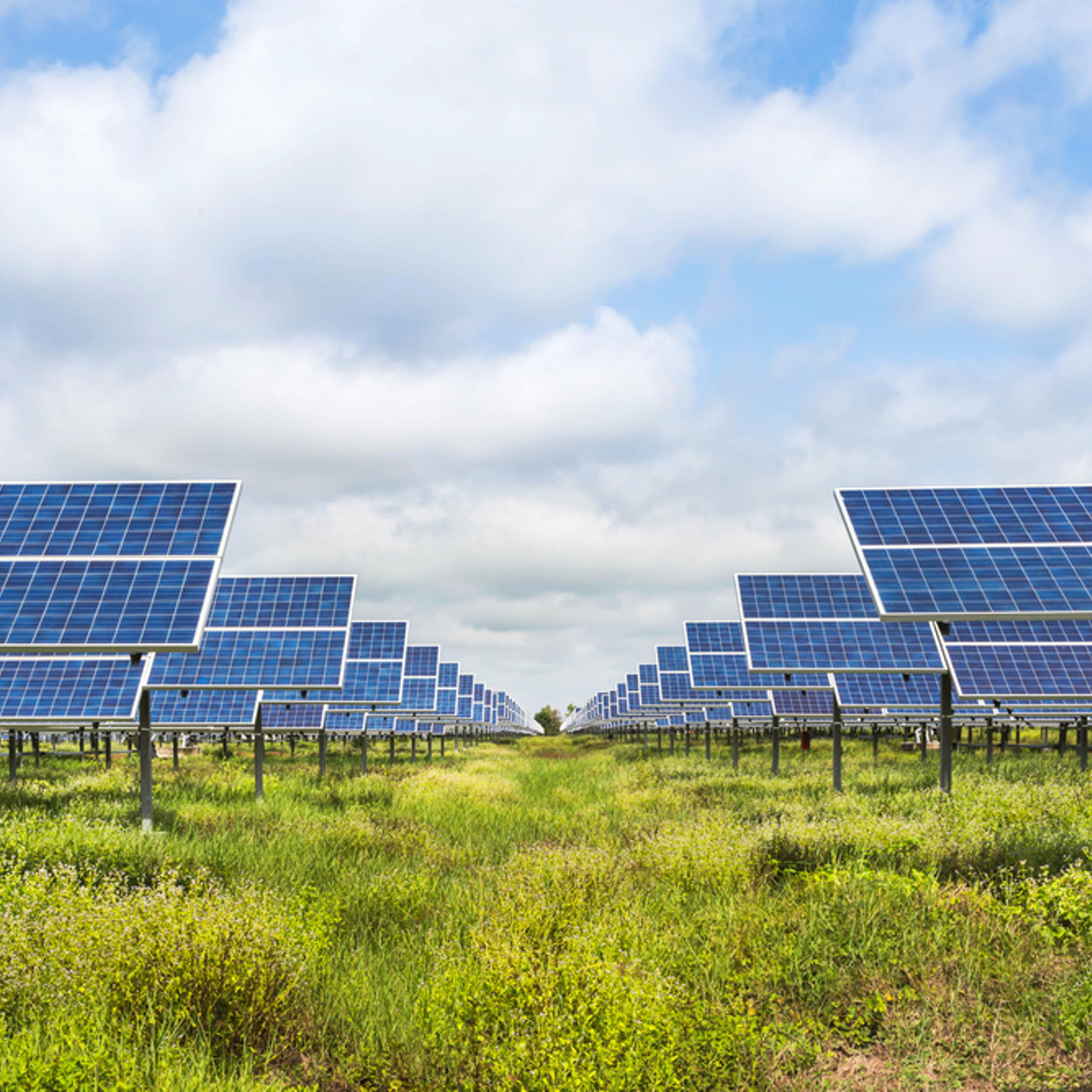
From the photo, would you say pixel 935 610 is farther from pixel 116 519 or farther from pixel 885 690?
pixel 116 519

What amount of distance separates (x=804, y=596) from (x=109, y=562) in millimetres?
21187

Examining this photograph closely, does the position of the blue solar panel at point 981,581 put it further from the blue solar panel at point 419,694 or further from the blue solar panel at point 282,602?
the blue solar panel at point 419,694

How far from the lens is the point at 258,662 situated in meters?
22.8

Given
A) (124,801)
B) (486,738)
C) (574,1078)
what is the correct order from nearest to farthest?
(574,1078) → (124,801) → (486,738)

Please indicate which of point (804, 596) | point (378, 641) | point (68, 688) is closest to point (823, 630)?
point (804, 596)

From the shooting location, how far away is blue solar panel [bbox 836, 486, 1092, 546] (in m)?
16.9

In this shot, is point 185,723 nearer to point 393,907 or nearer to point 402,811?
point 402,811

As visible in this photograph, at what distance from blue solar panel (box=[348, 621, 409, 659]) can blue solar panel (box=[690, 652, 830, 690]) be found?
12.6 metres

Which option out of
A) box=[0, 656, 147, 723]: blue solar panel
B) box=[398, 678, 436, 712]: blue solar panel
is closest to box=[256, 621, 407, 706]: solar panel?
box=[0, 656, 147, 723]: blue solar panel

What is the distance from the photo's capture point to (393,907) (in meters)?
10.4

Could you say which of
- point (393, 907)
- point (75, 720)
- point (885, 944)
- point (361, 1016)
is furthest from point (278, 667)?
point (885, 944)

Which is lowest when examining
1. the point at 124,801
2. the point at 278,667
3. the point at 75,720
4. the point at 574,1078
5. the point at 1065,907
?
the point at 574,1078

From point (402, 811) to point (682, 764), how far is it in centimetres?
1704

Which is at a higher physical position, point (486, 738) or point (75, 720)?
point (486, 738)
